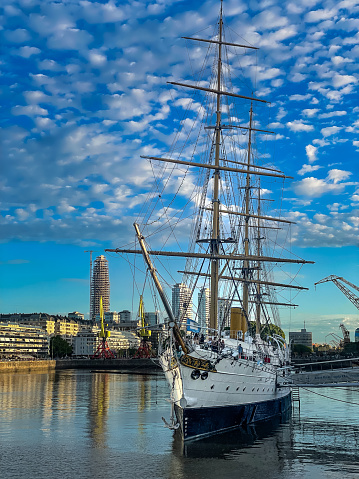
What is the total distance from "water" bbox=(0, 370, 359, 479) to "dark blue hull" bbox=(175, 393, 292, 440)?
0.71m

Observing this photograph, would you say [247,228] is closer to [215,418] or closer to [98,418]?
[98,418]

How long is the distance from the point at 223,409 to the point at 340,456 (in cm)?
870

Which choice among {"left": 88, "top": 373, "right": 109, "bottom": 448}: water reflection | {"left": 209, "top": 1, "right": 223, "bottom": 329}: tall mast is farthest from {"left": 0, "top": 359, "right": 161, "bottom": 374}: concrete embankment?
{"left": 209, "top": 1, "right": 223, "bottom": 329}: tall mast

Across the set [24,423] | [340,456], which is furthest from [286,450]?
[24,423]

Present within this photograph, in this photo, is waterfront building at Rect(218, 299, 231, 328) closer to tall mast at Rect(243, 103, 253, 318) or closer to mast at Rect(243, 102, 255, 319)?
tall mast at Rect(243, 103, 253, 318)

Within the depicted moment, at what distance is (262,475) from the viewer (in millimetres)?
28703

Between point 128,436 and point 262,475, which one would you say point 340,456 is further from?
point 128,436

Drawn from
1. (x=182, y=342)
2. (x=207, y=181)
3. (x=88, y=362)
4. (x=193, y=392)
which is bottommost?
(x=88, y=362)

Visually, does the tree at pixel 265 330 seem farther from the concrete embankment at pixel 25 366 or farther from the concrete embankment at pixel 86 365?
the concrete embankment at pixel 25 366

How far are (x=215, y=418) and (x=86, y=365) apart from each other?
161m

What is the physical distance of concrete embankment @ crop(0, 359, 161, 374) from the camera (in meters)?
171

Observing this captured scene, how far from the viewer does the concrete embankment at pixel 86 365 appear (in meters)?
171

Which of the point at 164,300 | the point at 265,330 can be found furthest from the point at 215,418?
the point at 265,330

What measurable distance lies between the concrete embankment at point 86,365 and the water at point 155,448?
115904 mm
